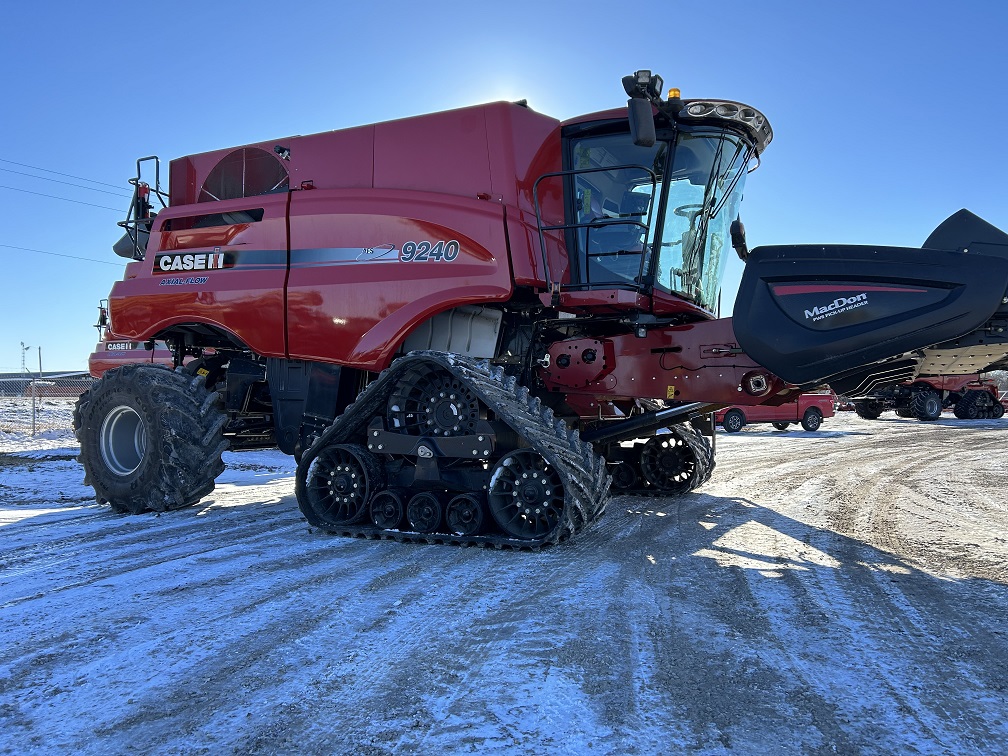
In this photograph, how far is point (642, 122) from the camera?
14.1 ft

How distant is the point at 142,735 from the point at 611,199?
4.58 meters

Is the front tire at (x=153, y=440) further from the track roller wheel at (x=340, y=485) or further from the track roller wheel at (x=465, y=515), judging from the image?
the track roller wheel at (x=465, y=515)

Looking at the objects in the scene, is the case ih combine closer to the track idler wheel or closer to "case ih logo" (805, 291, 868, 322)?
"case ih logo" (805, 291, 868, 322)

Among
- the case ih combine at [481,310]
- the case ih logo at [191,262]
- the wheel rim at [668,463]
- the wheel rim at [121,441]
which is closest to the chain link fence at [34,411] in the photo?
the wheel rim at [121,441]

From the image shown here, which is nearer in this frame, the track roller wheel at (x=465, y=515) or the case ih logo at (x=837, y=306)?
the case ih logo at (x=837, y=306)

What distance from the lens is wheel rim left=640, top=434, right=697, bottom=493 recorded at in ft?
23.4

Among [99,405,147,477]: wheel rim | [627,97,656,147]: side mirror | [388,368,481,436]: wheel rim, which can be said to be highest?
Answer: [627,97,656,147]: side mirror

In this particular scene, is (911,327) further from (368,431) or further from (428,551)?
(368,431)

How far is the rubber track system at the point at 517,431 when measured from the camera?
167 inches

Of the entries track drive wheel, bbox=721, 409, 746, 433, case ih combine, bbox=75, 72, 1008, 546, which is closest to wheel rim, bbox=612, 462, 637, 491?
case ih combine, bbox=75, 72, 1008, 546

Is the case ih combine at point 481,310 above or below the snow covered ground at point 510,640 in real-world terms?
above

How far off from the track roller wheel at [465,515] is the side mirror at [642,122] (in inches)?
99.1

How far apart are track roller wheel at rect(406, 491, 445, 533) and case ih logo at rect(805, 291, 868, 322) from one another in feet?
8.76

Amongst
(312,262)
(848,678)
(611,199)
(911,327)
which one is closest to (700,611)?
(848,678)
